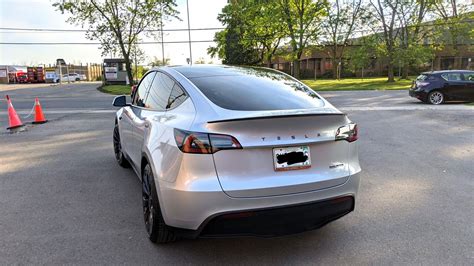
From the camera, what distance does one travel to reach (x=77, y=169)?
6129mm

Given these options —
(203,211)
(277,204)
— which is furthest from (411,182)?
(203,211)

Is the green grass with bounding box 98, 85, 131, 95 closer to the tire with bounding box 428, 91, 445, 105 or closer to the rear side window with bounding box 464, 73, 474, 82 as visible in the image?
the tire with bounding box 428, 91, 445, 105

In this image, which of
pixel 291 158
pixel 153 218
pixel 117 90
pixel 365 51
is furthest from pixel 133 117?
pixel 365 51

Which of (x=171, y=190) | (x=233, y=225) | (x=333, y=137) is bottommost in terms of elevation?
(x=233, y=225)

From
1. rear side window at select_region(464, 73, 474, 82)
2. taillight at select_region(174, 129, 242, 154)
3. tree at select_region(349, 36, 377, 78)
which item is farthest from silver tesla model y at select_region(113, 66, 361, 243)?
tree at select_region(349, 36, 377, 78)

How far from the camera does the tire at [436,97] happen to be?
1591 centimetres

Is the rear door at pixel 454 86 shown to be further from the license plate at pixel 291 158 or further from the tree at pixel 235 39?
the tree at pixel 235 39

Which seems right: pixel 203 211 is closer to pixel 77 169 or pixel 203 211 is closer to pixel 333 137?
pixel 333 137

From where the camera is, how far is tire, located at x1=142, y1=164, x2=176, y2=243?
10.7ft

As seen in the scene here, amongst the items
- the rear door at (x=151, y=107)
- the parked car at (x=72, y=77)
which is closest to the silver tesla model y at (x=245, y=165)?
the rear door at (x=151, y=107)

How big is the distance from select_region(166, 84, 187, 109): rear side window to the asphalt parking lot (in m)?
1.28

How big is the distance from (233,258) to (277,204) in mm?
710

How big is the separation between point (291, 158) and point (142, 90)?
2.70 metres

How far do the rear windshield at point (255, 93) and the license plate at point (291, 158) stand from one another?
0.47m
